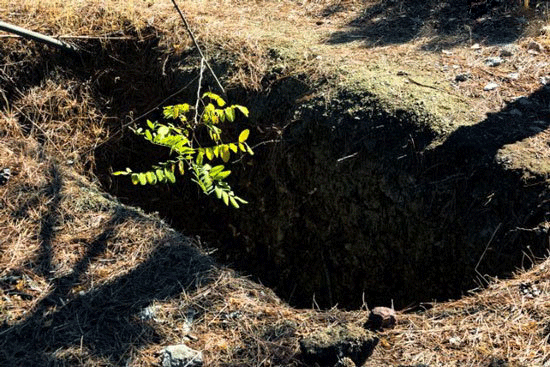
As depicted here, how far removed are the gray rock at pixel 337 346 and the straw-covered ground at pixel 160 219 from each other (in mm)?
72

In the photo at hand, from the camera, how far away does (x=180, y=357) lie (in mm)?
2973

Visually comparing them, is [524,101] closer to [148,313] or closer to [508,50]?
[508,50]

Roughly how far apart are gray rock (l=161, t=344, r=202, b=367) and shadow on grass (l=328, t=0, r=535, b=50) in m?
3.16

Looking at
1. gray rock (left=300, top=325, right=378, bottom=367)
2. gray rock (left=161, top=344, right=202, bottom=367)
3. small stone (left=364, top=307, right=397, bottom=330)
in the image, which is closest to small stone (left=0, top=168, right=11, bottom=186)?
gray rock (left=161, top=344, right=202, bottom=367)

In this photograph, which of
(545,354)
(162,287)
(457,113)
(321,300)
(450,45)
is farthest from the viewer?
(450,45)

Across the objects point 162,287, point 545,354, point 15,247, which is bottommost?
point 545,354

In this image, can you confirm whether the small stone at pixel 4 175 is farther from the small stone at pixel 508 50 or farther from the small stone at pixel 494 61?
the small stone at pixel 508 50

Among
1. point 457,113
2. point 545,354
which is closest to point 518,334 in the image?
point 545,354

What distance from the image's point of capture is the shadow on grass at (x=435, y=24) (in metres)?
5.27

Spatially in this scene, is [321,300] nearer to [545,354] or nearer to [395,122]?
[395,122]

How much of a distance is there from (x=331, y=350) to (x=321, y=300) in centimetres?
170

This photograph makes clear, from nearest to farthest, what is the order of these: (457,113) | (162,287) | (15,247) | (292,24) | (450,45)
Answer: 1. (162,287)
2. (15,247)
3. (457,113)
4. (450,45)
5. (292,24)

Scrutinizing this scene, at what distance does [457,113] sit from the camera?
427 cm

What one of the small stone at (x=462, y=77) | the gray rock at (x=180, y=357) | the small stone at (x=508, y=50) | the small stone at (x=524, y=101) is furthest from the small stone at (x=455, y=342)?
the small stone at (x=508, y=50)
